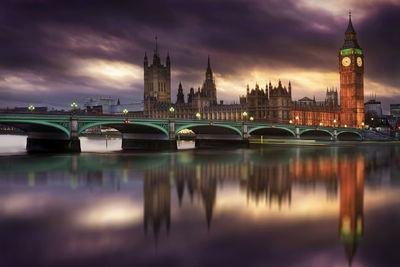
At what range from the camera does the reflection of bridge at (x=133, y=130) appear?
4462 centimetres

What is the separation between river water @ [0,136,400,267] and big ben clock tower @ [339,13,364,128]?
12564 centimetres

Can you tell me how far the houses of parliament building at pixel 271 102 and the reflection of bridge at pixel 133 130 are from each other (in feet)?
96.8

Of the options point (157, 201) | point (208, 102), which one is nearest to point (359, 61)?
point (208, 102)

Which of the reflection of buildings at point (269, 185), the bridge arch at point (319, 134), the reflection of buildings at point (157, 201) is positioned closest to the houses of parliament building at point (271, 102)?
the bridge arch at point (319, 134)

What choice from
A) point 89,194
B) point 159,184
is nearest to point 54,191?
point 89,194

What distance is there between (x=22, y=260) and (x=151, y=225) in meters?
4.31

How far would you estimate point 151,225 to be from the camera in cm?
1296

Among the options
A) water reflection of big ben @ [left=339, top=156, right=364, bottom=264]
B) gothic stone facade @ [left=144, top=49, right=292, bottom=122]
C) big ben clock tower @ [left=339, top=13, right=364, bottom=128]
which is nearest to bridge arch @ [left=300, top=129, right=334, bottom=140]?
gothic stone facade @ [left=144, top=49, right=292, bottom=122]

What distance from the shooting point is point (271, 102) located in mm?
112062

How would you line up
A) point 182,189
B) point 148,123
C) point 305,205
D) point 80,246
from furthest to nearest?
1. point 148,123
2. point 182,189
3. point 305,205
4. point 80,246

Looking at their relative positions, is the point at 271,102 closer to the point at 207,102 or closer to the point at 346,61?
the point at 207,102

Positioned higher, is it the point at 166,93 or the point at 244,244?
the point at 166,93

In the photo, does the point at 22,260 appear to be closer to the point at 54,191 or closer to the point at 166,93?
the point at 54,191

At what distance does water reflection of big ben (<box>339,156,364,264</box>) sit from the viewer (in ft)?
37.6
